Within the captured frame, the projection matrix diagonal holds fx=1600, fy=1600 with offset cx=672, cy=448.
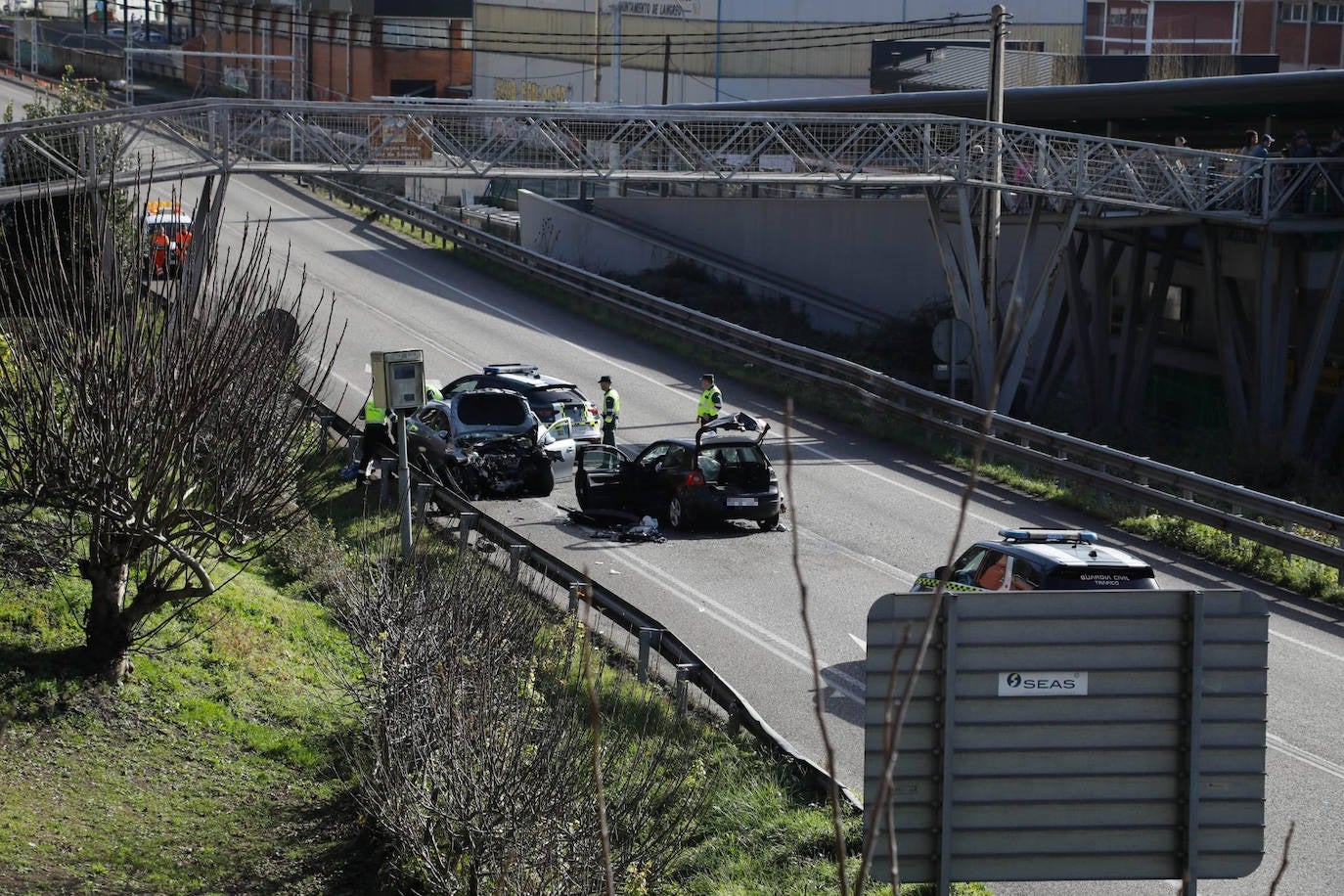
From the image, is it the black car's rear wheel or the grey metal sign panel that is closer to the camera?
the grey metal sign panel

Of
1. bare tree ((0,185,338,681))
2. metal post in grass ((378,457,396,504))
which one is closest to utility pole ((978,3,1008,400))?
metal post in grass ((378,457,396,504))

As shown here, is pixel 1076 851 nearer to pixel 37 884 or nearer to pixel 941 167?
pixel 37 884

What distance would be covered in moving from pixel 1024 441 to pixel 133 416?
18.3m

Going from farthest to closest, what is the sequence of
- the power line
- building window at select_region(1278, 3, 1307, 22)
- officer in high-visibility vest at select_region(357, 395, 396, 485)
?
building window at select_region(1278, 3, 1307, 22)
the power line
officer in high-visibility vest at select_region(357, 395, 396, 485)

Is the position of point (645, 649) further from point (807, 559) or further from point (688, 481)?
point (688, 481)

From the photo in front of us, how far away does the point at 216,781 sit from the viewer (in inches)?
535

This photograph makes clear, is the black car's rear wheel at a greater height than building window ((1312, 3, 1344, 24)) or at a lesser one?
lesser

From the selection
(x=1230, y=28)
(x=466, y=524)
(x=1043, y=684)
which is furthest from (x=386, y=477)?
(x=1230, y=28)

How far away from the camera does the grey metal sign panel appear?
267 inches

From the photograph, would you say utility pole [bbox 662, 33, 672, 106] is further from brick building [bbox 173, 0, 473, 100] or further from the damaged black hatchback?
the damaged black hatchback

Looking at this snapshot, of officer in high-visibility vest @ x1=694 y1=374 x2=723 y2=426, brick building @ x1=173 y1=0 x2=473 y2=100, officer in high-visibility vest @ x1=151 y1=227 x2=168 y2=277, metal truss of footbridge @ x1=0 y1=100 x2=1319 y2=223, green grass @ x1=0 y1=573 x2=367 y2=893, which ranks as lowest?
green grass @ x1=0 y1=573 x2=367 y2=893

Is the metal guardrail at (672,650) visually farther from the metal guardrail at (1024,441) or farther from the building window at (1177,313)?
the building window at (1177,313)

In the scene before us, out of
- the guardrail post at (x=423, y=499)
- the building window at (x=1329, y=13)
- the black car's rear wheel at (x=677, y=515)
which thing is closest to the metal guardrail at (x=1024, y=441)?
the black car's rear wheel at (x=677, y=515)

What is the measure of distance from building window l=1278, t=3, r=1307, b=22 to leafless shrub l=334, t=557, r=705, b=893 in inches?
2920
